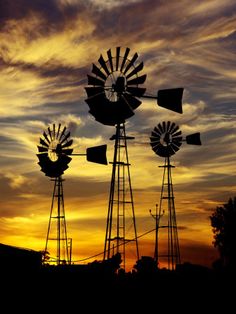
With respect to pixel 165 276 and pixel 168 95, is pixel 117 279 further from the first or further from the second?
pixel 168 95

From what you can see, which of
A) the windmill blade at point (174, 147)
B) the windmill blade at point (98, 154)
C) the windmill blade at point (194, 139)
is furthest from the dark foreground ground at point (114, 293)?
the windmill blade at point (174, 147)

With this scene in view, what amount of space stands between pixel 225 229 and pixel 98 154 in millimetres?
40956

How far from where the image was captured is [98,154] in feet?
113

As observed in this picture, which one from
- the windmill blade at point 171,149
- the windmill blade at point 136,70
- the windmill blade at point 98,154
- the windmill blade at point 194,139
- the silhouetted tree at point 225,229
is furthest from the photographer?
the silhouetted tree at point 225,229

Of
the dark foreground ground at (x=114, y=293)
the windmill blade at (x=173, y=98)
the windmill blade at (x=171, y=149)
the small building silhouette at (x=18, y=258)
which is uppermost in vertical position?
the windmill blade at (x=171, y=149)

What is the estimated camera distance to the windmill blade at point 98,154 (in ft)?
112

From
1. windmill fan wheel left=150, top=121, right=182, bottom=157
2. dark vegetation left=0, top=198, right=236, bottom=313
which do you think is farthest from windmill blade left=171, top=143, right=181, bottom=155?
dark vegetation left=0, top=198, right=236, bottom=313

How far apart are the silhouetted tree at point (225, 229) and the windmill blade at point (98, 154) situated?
38238 millimetres

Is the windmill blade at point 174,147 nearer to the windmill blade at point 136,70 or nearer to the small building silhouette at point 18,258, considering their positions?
the windmill blade at point 136,70

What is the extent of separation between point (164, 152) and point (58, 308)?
97.2ft

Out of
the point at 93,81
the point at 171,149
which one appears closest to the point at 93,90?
the point at 93,81

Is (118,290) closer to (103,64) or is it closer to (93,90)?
(93,90)

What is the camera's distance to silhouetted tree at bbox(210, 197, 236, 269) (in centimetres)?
6994

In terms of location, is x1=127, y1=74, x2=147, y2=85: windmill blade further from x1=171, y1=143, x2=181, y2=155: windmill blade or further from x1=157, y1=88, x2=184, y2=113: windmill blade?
x1=171, y1=143, x2=181, y2=155: windmill blade
